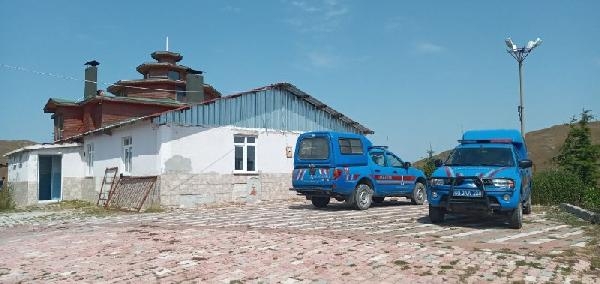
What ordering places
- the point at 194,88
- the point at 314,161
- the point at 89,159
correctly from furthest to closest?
the point at 194,88, the point at 89,159, the point at 314,161

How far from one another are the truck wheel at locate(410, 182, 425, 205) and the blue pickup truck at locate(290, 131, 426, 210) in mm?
1292

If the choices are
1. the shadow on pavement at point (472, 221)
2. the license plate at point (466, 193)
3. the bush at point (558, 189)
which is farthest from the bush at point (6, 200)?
the bush at point (558, 189)

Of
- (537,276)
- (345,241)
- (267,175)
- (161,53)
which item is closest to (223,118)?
(267,175)

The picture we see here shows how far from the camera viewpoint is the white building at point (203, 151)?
17.8 meters

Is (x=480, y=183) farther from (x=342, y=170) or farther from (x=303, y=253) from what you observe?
(x=342, y=170)

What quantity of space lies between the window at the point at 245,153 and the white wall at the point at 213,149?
0.66ft

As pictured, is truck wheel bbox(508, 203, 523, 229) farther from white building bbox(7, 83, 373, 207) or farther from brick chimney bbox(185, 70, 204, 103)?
brick chimney bbox(185, 70, 204, 103)

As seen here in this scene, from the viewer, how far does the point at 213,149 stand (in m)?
18.9

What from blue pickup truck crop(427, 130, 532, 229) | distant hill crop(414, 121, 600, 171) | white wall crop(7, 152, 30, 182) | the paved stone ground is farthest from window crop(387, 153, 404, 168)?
distant hill crop(414, 121, 600, 171)

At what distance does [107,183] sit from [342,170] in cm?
1119

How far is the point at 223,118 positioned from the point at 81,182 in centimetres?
908

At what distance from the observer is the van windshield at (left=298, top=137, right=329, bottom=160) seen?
15.1m

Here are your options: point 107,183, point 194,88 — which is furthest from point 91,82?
point 107,183

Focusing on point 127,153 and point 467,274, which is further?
point 127,153
